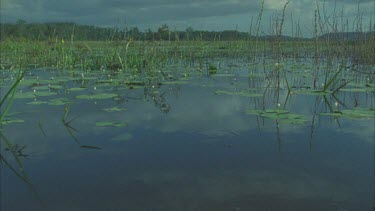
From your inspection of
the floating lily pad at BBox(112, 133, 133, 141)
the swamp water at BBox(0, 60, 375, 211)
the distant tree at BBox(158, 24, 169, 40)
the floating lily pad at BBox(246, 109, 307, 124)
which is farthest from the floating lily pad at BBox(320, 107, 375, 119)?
the distant tree at BBox(158, 24, 169, 40)

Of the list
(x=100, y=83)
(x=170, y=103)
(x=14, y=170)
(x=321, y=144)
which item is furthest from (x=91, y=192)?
(x=100, y=83)

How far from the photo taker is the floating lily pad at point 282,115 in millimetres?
3391

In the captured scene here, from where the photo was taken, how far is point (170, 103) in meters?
4.59

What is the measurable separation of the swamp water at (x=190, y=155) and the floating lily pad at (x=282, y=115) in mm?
A: 14

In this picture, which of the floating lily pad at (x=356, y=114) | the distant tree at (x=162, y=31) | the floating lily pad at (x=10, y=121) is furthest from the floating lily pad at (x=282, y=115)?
the distant tree at (x=162, y=31)

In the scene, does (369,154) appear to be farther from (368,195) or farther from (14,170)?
(14,170)

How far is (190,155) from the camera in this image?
8.31ft

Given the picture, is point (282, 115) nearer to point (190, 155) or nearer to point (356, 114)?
point (356, 114)

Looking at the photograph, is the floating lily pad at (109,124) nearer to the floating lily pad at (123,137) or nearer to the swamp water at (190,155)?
the swamp water at (190,155)

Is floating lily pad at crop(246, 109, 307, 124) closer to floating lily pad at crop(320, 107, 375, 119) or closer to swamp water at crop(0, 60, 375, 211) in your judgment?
swamp water at crop(0, 60, 375, 211)

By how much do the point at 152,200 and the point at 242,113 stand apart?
7.36 ft

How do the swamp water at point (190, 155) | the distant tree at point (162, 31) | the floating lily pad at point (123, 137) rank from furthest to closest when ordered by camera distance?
Answer: the distant tree at point (162, 31)
the floating lily pad at point (123, 137)
the swamp water at point (190, 155)

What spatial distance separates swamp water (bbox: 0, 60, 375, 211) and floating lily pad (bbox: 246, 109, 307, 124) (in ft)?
0.04

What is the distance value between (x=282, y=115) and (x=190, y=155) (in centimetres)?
147
